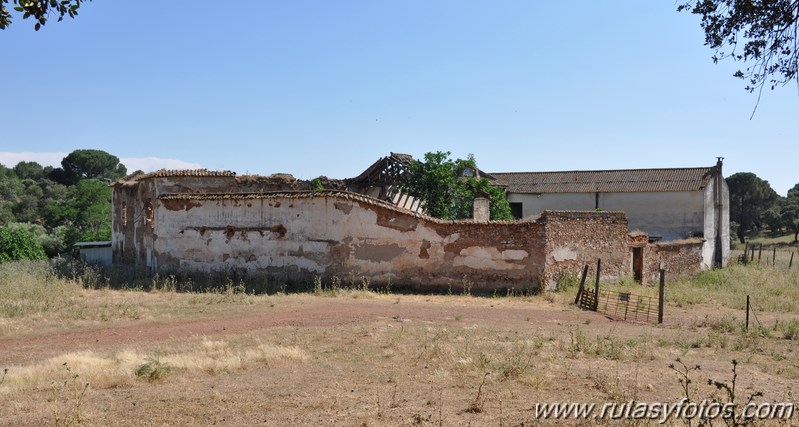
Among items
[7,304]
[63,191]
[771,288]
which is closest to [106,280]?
[7,304]

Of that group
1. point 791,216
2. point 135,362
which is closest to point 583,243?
point 135,362

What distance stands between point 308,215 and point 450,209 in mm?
7106

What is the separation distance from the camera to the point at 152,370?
8.77 m

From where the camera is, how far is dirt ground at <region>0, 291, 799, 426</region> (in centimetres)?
705

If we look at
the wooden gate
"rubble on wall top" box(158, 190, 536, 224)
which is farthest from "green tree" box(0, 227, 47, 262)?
the wooden gate

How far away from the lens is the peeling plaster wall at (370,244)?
1898 centimetres

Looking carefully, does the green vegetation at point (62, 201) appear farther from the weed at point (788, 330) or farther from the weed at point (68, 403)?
the weed at point (788, 330)

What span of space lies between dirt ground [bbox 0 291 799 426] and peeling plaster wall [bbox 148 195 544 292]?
394cm

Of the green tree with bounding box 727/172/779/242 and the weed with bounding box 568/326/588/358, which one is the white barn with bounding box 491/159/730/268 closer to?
the weed with bounding box 568/326/588/358

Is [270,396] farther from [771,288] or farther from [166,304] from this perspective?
[771,288]

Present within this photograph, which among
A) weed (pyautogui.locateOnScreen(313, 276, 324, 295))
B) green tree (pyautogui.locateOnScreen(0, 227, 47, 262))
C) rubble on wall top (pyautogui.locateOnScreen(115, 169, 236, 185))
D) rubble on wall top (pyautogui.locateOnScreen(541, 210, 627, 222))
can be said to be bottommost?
weed (pyautogui.locateOnScreen(313, 276, 324, 295))

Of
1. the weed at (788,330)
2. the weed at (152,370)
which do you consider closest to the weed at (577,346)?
the weed at (788,330)

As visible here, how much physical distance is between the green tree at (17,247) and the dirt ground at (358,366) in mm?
14502

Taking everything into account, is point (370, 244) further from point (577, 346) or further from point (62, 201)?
point (62, 201)
